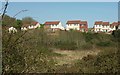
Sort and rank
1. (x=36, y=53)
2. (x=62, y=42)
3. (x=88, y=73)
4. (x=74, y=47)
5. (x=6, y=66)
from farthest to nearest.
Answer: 1. (x=74, y=47)
2. (x=62, y=42)
3. (x=88, y=73)
4. (x=36, y=53)
5. (x=6, y=66)

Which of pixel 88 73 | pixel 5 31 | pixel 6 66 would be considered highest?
pixel 5 31

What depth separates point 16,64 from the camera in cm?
374

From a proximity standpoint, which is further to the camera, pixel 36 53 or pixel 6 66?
pixel 36 53

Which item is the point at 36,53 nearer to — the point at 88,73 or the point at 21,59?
the point at 21,59

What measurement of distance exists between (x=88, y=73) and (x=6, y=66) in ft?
18.2

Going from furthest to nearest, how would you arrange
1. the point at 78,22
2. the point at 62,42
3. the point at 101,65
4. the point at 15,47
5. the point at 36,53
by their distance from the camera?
1. the point at 78,22
2. the point at 62,42
3. the point at 101,65
4. the point at 36,53
5. the point at 15,47

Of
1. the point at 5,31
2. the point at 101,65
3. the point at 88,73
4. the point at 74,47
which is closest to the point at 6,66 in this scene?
the point at 5,31

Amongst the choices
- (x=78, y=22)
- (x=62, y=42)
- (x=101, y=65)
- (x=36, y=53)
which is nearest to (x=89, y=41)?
(x=62, y=42)

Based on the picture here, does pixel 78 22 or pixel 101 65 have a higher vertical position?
pixel 78 22

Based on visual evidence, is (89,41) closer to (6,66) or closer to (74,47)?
(74,47)

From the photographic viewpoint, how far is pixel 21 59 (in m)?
3.94

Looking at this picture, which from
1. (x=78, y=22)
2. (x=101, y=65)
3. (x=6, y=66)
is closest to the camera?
(x=6, y=66)

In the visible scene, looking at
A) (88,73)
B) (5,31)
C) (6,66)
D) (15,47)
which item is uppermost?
(5,31)

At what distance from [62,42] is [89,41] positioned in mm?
3668
